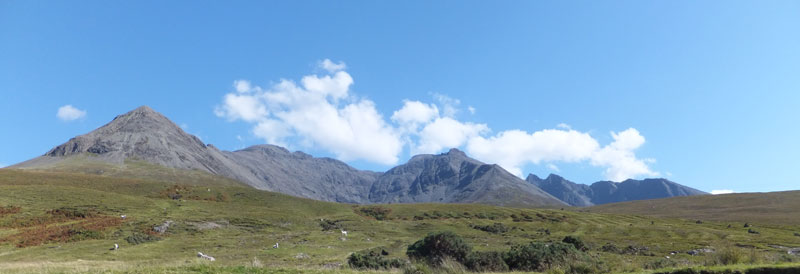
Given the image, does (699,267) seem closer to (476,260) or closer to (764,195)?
(476,260)

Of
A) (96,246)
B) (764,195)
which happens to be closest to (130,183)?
(96,246)

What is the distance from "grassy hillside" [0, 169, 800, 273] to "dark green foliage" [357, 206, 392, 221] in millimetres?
318

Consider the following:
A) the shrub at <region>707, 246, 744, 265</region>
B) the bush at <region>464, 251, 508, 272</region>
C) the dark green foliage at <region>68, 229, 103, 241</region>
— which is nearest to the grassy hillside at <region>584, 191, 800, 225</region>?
the bush at <region>464, 251, 508, 272</region>

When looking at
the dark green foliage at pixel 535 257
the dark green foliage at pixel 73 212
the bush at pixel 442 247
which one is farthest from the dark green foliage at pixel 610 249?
the dark green foliage at pixel 73 212

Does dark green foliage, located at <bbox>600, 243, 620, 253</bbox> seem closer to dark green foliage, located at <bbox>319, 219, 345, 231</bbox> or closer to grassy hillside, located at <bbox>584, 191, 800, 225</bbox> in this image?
dark green foliage, located at <bbox>319, 219, 345, 231</bbox>

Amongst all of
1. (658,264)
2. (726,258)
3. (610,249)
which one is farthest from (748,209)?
(726,258)

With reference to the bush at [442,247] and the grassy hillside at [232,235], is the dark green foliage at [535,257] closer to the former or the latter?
the grassy hillside at [232,235]

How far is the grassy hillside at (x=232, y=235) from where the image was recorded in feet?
109

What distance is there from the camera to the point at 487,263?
34.6 m

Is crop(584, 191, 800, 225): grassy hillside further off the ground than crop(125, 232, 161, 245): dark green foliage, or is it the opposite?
crop(584, 191, 800, 225): grassy hillside

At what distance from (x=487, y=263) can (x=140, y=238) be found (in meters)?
47.7

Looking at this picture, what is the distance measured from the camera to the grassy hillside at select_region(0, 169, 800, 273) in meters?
33.2

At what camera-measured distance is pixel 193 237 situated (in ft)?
207

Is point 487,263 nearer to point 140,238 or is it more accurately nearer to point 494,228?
point 140,238
